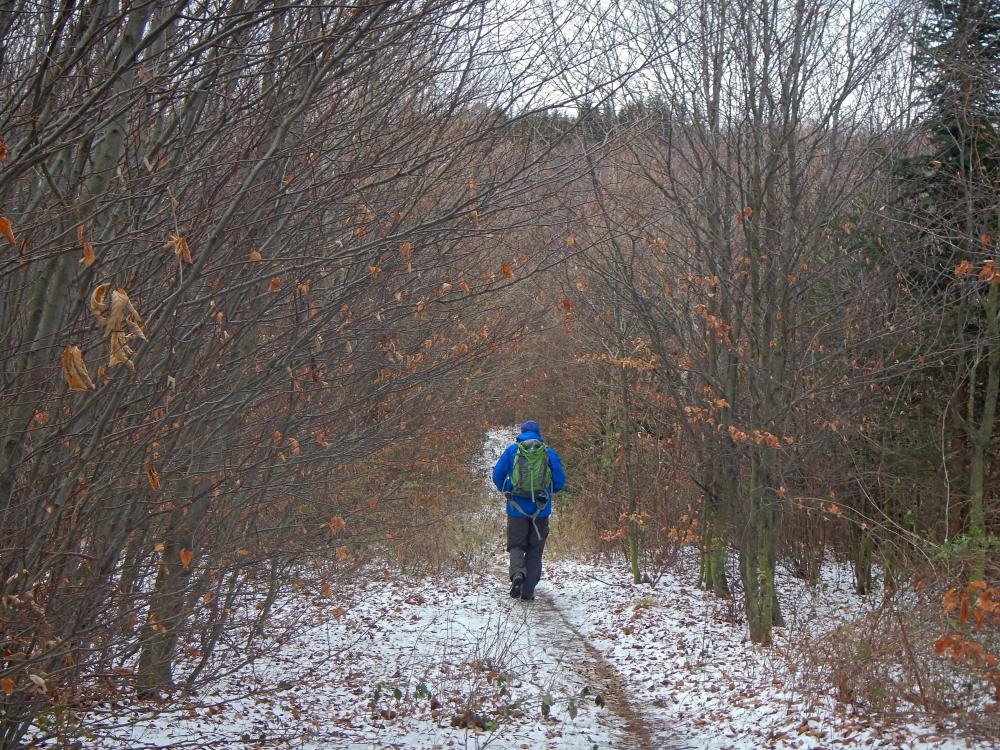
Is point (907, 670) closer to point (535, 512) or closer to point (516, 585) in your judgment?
point (535, 512)

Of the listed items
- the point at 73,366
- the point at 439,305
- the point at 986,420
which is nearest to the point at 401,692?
the point at 439,305

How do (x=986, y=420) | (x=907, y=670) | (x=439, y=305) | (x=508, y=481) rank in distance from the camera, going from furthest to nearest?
1. (x=508, y=481)
2. (x=986, y=420)
3. (x=439, y=305)
4. (x=907, y=670)

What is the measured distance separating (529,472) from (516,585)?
4.84 feet

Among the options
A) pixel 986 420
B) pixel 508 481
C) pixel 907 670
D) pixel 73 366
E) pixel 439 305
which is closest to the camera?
pixel 73 366

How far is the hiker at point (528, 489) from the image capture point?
984 cm

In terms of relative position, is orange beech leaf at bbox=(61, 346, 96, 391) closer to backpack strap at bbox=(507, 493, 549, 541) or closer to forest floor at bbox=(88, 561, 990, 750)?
forest floor at bbox=(88, 561, 990, 750)

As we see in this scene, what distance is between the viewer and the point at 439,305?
6.86m

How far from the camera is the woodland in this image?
3.24 metres

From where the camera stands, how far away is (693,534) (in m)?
9.91

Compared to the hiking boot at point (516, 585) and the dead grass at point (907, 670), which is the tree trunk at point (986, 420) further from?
the hiking boot at point (516, 585)

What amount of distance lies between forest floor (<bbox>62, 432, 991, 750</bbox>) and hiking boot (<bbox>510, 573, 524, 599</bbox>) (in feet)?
0.32

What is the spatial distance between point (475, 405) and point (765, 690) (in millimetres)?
6768

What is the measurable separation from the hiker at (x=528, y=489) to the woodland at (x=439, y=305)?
118 cm

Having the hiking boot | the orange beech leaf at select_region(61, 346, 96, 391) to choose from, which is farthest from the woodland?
the hiking boot
